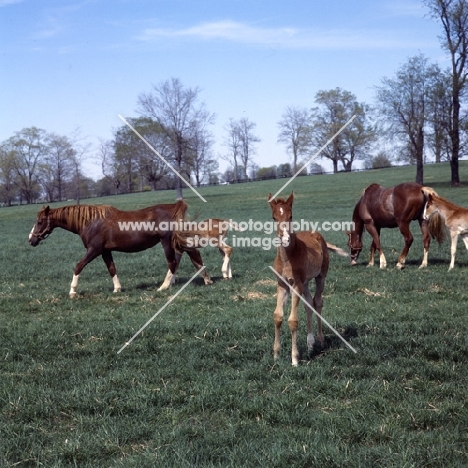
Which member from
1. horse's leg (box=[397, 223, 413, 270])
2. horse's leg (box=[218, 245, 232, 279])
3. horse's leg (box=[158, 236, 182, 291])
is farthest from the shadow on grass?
horse's leg (box=[397, 223, 413, 270])

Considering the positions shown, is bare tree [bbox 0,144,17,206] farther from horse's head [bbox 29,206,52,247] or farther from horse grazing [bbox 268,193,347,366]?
horse grazing [bbox 268,193,347,366]

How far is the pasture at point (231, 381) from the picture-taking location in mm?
4723

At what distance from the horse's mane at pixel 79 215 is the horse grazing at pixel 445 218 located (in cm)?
824

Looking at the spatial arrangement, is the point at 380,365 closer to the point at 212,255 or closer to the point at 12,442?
the point at 12,442

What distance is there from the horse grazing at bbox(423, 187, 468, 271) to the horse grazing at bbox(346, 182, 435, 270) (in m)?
0.26

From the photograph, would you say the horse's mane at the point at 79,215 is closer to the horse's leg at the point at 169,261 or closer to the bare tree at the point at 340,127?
the horse's leg at the point at 169,261

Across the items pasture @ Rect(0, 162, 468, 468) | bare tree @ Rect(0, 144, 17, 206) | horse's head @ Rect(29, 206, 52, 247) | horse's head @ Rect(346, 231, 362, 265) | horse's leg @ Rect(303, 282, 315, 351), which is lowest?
pasture @ Rect(0, 162, 468, 468)

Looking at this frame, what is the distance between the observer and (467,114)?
159ft

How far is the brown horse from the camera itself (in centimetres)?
1262

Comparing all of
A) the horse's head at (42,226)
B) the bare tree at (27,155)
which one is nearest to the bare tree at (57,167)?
the bare tree at (27,155)

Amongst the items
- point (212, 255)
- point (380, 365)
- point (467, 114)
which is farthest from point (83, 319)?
point (467, 114)

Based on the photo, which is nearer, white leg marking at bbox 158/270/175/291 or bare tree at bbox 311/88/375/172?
white leg marking at bbox 158/270/175/291

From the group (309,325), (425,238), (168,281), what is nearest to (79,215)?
(168,281)

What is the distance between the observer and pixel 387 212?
49.6 feet
